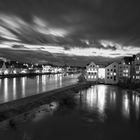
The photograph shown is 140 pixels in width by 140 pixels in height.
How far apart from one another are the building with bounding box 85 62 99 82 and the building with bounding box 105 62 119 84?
14.7ft

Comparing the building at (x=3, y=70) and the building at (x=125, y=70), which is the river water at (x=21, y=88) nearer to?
the building at (x=125, y=70)

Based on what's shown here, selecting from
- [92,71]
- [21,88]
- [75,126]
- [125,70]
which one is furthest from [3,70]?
[75,126]

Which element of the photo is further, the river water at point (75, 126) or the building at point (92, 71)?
the building at point (92, 71)

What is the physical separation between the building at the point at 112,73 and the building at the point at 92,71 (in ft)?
14.7

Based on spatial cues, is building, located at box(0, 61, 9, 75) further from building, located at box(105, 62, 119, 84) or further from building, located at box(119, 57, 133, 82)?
building, located at box(119, 57, 133, 82)

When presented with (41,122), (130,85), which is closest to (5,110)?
(41,122)

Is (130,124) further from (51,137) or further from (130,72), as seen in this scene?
(130,72)

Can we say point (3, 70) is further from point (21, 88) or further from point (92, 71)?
point (92, 71)

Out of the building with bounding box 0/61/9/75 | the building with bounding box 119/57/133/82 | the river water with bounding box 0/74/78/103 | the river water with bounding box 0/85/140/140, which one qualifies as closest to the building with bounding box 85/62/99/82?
the building with bounding box 119/57/133/82

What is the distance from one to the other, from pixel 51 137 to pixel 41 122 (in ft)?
A: 11.3

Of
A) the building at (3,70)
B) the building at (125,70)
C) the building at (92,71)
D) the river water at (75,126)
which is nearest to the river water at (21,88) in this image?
the building at (92,71)

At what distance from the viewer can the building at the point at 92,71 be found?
5122 cm

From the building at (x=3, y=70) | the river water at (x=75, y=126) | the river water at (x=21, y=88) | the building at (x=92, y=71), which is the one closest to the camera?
the river water at (x=75, y=126)

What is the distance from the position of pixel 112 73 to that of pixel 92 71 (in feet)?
26.2
